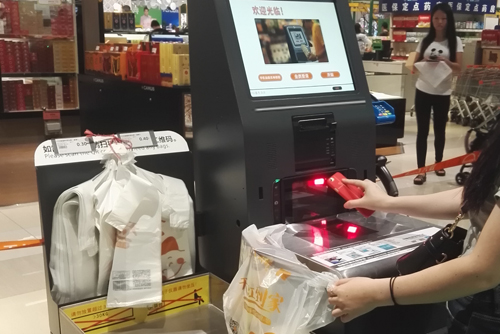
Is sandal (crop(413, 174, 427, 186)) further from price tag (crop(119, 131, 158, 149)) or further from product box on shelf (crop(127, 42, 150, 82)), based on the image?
price tag (crop(119, 131, 158, 149))

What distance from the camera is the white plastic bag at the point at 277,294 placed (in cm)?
141

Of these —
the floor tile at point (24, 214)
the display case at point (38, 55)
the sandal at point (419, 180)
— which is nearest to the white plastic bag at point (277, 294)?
the floor tile at point (24, 214)

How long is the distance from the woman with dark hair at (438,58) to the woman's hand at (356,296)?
4.23 meters

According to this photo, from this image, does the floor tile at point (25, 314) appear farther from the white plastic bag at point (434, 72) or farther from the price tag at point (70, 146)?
the white plastic bag at point (434, 72)

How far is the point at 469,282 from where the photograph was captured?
1128 mm

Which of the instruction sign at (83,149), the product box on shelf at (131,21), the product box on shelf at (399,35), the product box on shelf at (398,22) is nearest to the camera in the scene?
the instruction sign at (83,149)

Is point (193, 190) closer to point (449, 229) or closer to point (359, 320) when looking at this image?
point (359, 320)

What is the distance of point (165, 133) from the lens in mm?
2107

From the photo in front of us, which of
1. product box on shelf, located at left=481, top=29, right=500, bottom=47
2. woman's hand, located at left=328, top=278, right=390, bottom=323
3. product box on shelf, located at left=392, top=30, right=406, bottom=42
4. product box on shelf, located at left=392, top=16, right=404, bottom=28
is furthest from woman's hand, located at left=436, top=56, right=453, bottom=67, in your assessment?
product box on shelf, located at left=392, top=16, right=404, bottom=28

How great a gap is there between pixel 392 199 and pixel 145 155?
0.86 meters

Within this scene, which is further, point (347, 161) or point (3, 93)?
point (3, 93)

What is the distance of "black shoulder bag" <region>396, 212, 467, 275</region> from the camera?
1.34 metres

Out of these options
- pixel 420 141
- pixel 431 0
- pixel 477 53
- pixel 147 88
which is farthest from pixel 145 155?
pixel 431 0

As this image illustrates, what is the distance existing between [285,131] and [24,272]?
6.86ft
